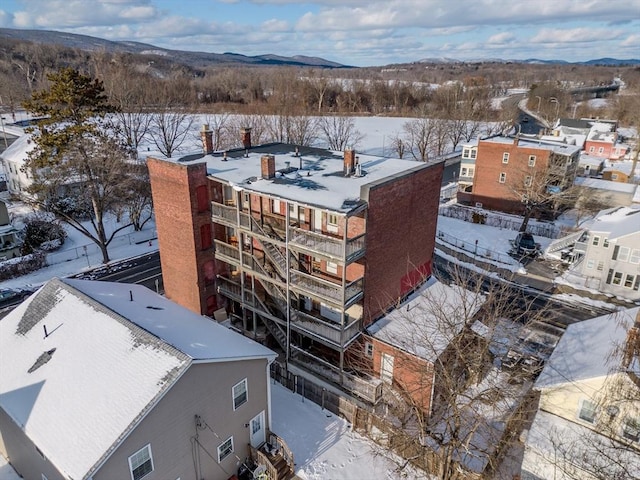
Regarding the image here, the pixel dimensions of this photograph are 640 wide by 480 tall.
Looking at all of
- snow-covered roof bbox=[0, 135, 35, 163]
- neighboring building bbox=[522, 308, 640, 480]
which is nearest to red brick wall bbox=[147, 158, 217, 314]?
neighboring building bbox=[522, 308, 640, 480]

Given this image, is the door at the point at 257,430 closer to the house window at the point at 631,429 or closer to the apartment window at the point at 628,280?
the house window at the point at 631,429

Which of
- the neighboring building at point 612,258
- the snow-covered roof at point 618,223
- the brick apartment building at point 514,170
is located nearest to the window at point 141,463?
the neighboring building at point 612,258

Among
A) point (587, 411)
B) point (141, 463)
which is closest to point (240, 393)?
point (141, 463)

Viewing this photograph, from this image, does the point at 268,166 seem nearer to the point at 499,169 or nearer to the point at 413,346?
the point at 413,346

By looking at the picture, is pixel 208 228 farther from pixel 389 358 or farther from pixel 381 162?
pixel 389 358

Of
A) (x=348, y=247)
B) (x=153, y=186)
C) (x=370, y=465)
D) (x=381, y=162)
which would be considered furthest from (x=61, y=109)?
(x=370, y=465)

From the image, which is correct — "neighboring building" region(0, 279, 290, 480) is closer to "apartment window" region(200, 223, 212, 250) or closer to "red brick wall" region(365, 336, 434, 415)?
"red brick wall" region(365, 336, 434, 415)
